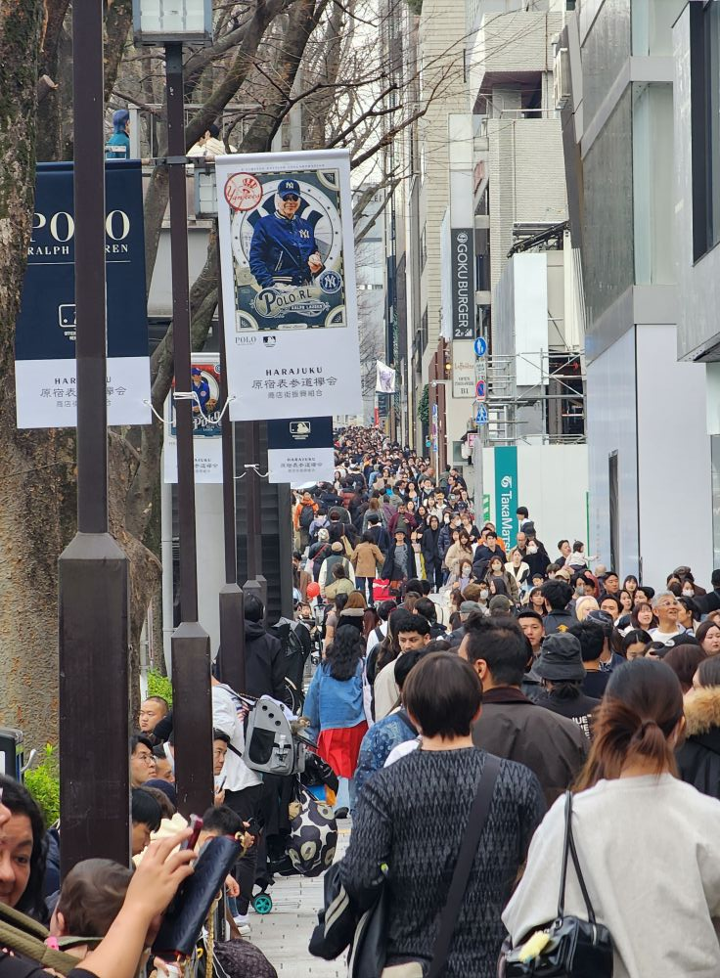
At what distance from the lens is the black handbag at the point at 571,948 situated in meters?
4.00

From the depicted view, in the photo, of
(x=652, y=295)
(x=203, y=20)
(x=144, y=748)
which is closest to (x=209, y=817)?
(x=144, y=748)

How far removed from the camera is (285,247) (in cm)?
1244

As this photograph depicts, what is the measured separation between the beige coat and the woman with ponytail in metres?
24.5

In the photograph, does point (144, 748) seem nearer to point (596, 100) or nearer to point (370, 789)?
point (370, 789)

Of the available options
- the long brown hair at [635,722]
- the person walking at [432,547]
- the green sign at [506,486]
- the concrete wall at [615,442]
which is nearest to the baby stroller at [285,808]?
the long brown hair at [635,722]

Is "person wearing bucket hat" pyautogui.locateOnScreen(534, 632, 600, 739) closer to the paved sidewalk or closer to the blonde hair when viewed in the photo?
the paved sidewalk

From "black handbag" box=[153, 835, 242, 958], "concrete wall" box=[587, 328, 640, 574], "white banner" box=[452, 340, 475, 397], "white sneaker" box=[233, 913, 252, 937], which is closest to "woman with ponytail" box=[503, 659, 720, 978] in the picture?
"black handbag" box=[153, 835, 242, 958]

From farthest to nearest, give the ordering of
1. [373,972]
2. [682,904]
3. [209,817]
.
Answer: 1. [209,817]
2. [373,972]
3. [682,904]

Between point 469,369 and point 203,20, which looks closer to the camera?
point 203,20

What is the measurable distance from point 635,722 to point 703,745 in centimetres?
154

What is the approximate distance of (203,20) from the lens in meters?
10.1

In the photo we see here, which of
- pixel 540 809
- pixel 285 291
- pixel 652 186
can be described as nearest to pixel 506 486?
pixel 652 186

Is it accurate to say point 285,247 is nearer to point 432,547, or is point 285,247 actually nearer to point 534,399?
point 432,547

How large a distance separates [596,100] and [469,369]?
35877mm
